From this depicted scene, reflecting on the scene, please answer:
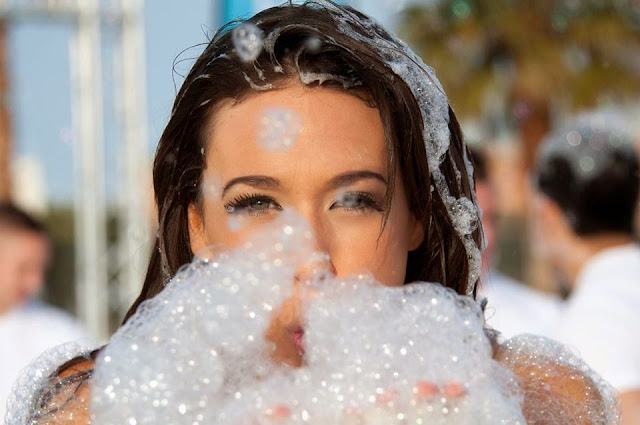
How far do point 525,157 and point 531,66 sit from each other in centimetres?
114

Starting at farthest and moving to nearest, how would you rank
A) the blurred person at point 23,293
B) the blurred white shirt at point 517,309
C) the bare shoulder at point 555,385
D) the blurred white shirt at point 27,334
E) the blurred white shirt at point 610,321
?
the blurred person at point 23,293 → the blurred white shirt at point 27,334 → the blurred white shirt at point 517,309 → the blurred white shirt at point 610,321 → the bare shoulder at point 555,385

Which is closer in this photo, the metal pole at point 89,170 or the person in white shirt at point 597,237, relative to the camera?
the person in white shirt at point 597,237

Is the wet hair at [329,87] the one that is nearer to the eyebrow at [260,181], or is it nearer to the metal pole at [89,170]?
the eyebrow at [260,181]

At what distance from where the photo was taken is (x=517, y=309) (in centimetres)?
446

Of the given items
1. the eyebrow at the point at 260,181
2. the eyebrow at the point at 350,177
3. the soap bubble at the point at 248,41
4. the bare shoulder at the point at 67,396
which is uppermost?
the soap bubble at the point at 248,41

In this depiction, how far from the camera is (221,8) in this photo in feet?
12.5

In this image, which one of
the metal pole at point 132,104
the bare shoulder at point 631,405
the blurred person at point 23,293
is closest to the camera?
the bare shoulder at point 631,405

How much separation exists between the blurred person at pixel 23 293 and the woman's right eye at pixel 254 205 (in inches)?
138

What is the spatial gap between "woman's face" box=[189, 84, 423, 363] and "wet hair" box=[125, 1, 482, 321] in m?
0.03

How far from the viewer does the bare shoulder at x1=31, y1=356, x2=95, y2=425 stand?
155 cm

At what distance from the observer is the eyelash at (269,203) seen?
5.17ft

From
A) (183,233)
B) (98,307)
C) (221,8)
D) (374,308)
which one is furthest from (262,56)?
(98,307)

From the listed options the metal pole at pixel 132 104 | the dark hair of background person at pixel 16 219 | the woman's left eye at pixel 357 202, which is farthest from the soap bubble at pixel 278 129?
the metal pole at pixel 132 104

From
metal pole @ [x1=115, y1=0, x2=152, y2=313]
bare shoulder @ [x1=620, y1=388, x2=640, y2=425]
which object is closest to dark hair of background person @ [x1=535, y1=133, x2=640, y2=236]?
bare shoulder @ [x1=620, y1=388, x2=640, y2=425]
